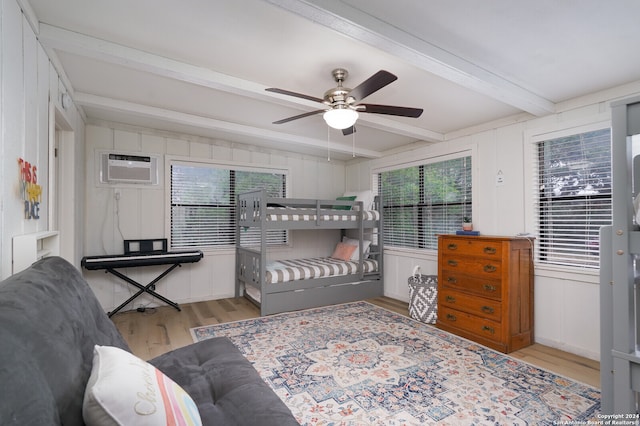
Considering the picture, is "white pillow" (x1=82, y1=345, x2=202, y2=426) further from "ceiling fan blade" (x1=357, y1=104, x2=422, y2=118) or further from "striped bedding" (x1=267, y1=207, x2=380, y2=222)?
"striped bedding" (x1=267, y1=207, x2=380, y2=222)

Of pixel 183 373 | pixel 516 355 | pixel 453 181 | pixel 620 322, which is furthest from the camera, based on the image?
pixel 453 181

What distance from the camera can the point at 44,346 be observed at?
734mm

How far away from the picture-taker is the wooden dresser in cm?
280

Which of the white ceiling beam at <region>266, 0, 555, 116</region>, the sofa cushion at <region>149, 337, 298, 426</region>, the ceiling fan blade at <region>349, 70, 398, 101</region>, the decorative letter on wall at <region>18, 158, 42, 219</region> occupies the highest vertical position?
the white ceiling beam at <region>266, 0, 555, 116</region>

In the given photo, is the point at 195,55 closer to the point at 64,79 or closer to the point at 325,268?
the point at 64,79

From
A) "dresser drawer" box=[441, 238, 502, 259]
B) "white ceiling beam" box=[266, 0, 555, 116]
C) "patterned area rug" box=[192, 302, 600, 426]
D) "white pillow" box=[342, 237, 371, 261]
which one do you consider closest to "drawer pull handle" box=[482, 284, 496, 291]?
"dresser drawer" box=[441, 238, 502, 259]

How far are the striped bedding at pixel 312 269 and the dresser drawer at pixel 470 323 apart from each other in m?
1.43

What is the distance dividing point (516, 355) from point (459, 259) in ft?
3.14

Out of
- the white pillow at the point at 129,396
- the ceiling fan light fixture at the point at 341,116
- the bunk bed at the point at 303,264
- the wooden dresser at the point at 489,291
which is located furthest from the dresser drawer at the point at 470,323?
the white pillow at the point at 129,396

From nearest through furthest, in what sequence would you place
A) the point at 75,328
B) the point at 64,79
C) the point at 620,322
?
the point at 75,328 < the point at 620,322 < the point at 64,79

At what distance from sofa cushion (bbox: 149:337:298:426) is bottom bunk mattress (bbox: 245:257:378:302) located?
2022 millimetres

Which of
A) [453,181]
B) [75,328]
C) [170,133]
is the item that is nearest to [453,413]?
[75,328]

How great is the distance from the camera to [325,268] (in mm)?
4180

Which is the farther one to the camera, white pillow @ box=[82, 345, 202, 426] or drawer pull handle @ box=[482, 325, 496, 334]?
drawer pull handle @ box=[482, 325, 496, 334]
